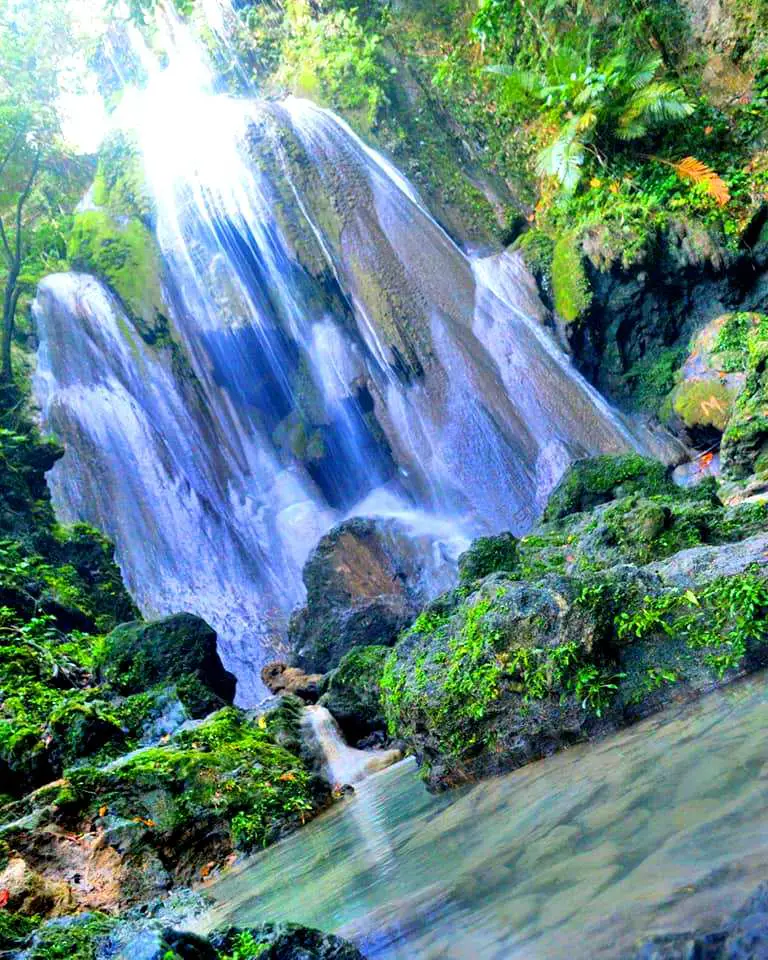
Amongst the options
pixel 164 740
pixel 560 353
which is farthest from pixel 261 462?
pixel 164 740

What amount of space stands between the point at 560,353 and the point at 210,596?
29.0ft

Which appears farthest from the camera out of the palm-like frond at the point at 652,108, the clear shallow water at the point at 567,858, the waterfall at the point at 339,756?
the palm-like frond at the point at 652,108

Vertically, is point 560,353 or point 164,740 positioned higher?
point 560,353

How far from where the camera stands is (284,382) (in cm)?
1814

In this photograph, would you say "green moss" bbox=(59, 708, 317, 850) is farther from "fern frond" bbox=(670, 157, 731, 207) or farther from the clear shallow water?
"fern frond" bbox=(670, 157, 731, 207)

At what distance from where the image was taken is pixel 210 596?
16.2 m

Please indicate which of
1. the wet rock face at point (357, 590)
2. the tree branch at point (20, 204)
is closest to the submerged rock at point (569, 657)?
the wet rock face at point (357, 590)

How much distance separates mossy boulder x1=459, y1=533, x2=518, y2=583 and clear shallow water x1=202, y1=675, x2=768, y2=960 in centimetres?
389

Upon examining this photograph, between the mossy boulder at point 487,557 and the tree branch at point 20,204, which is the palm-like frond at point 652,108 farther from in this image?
the tree branch at point 20,204

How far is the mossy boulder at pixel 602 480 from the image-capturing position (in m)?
9.88

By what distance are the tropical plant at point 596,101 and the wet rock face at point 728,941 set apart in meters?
15.8

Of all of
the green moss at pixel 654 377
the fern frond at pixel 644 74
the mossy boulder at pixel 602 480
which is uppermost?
the fern frond at pixel 644 74

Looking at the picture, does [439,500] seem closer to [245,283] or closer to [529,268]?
[529,268]

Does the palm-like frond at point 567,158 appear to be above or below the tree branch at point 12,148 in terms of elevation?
below
